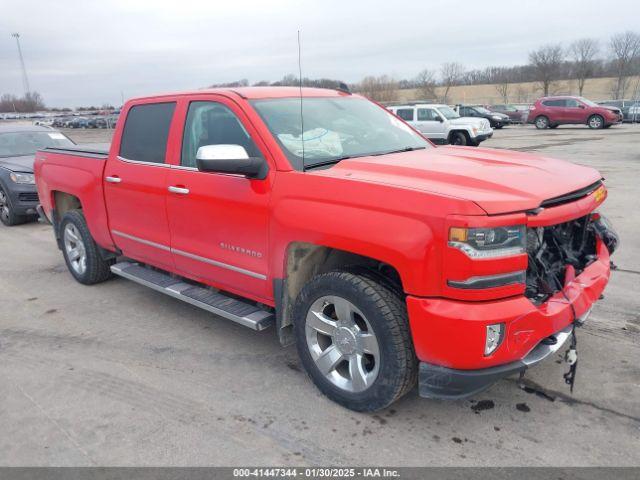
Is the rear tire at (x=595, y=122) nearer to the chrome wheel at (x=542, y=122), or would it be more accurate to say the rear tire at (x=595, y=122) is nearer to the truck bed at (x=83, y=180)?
the chrome wheel at (x=542, y=122)

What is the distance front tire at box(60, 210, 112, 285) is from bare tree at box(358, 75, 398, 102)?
5303cm

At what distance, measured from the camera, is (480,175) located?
9.92 ft

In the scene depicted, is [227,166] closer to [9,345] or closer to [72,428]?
[72,428]

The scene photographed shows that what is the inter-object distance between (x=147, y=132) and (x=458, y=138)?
18180 millimetres

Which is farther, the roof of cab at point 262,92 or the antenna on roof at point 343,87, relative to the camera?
the antenna on roof at point 343,87

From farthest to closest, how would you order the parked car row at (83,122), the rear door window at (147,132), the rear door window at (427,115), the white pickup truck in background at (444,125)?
1. the parked car row at (83,122)
2. the rear door window at (427,115)
3. the white pickup truck in background at (444,125)
4. the rear door window at (147,132)

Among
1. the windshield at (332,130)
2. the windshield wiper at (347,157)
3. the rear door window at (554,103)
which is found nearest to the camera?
the windshield wiper at (347,157)

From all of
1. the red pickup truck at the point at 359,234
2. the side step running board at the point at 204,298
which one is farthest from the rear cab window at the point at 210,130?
the side step running board at the point at 204,298

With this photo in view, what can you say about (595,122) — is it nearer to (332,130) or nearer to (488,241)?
(332,130)

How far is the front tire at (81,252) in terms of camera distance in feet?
18.0

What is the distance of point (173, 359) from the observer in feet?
13.2

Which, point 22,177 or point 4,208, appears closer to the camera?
point 22,177

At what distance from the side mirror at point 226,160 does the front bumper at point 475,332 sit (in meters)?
1.31

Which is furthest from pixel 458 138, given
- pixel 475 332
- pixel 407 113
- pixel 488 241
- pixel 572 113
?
pixel 475 332
